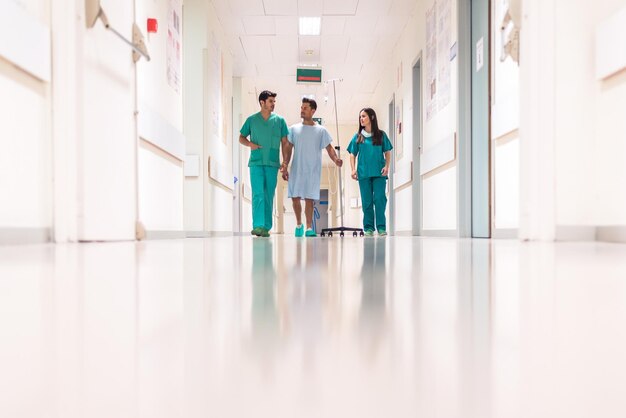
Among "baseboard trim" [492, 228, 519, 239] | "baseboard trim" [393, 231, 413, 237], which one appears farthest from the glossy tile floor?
"baseboard trim" [393, 231, 413, 237]

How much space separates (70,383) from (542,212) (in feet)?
8.59

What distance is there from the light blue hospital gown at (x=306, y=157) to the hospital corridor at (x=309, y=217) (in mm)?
24

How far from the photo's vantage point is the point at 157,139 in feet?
12.5

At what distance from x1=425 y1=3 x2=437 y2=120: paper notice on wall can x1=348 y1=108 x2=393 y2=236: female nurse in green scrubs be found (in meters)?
0.64

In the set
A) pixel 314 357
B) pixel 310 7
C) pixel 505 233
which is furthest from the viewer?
pixel 310 7

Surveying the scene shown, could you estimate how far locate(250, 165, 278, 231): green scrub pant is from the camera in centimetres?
480

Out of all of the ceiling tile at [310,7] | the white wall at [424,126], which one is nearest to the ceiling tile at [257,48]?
the ceiling tile at [310,7]

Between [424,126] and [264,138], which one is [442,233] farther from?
[264,138]

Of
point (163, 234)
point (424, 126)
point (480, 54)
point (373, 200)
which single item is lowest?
point (163, 234)

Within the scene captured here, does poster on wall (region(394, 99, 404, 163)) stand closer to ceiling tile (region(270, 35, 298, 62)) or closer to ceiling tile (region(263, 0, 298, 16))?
ceiling tile (region(270, 35, 298, 62))

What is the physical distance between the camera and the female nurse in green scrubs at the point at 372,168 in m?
5.53

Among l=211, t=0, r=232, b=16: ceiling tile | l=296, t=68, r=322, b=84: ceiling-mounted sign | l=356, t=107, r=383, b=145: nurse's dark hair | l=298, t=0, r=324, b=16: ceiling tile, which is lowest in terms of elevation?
l=356, t=107, r=383, b=145: nurse's dark hair

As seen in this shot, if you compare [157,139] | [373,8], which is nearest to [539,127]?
[157,139]

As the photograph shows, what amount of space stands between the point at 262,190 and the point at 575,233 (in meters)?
3.00
